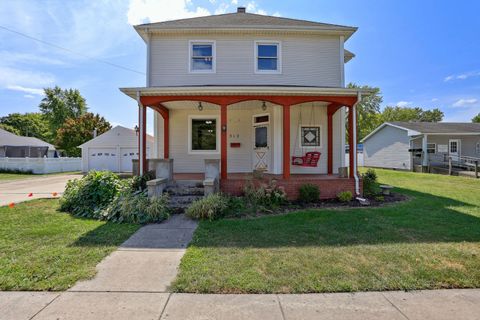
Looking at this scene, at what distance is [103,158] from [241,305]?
74.1ft

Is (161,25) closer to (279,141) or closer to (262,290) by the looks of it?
(279,141)

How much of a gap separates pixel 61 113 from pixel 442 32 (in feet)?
158

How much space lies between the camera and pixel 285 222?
585 cm

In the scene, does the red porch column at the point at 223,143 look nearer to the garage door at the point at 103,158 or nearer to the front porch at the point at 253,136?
the front porch at the point at 253,136

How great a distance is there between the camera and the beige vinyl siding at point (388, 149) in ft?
74.0

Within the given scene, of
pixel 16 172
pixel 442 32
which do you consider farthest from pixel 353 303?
pixel 16 172

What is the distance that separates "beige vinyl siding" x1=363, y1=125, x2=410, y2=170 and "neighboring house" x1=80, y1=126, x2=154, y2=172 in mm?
21700

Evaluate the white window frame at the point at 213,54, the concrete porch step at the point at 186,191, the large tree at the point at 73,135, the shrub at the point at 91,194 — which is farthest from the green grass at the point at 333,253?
the large tree at the point at 73,135

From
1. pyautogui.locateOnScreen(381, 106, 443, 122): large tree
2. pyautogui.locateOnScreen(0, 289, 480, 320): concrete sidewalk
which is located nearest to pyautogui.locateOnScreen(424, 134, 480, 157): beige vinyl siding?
pyautogui.locateOnScreen(0, 289, 480, 320): concrete sidewalk

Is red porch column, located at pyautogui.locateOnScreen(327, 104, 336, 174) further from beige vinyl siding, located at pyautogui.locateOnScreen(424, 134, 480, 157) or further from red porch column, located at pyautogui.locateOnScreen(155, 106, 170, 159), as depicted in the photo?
beige vinyl siding, located at pyautogui.locateOnScreen(424, 134, 480, 157)

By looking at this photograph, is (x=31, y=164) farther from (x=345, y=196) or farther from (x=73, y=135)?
(x=345, y=196)

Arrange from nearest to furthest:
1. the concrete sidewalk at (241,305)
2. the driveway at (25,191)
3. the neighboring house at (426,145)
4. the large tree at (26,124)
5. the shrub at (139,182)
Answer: the concrete sidewalk at (241,305)
the shrub at (139,182)
the driveway at (25,191)
the neighboring house at (426,145)
the large tree at (26,124)

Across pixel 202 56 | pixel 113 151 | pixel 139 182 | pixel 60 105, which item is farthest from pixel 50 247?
pixel 60 105

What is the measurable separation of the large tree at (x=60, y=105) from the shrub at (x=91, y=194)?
4036 centimetres
